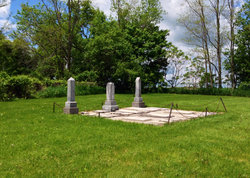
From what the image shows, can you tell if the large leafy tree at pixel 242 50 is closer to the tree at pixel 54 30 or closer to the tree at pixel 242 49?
the tree at pixel 242 49

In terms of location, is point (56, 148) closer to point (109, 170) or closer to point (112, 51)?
point (109, 170)

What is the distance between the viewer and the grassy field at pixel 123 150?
165 inches

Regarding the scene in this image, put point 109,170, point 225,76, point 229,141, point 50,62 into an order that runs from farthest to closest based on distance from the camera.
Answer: point 225,76 → point 50,62 → point 229,141 → point 109,170

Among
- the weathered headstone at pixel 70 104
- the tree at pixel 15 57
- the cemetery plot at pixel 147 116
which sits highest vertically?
the tree at pixel 15 57

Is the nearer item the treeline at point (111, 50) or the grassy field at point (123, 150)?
the grassy field at point (123, 150)

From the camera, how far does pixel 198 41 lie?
32.7m

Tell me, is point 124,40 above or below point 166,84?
above

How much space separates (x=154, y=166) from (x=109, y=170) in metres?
0.84

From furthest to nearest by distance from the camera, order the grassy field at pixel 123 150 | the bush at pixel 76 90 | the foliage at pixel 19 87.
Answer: the bush at pixel 76 90
the foliage at pixel 19 87
the grassy field at pixel 123 150

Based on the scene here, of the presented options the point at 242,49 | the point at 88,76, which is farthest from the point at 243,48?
the point at 88,76

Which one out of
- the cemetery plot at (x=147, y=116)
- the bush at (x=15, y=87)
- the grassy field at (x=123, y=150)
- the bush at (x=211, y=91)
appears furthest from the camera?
the bush at (x=211, y=91)

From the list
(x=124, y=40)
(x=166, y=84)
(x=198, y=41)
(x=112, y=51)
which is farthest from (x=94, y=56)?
(x=198, y=41)

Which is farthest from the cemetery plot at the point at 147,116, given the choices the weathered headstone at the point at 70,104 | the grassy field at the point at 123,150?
the grassy field at the point at 123,150

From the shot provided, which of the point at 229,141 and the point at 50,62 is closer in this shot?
the point at 229,141
